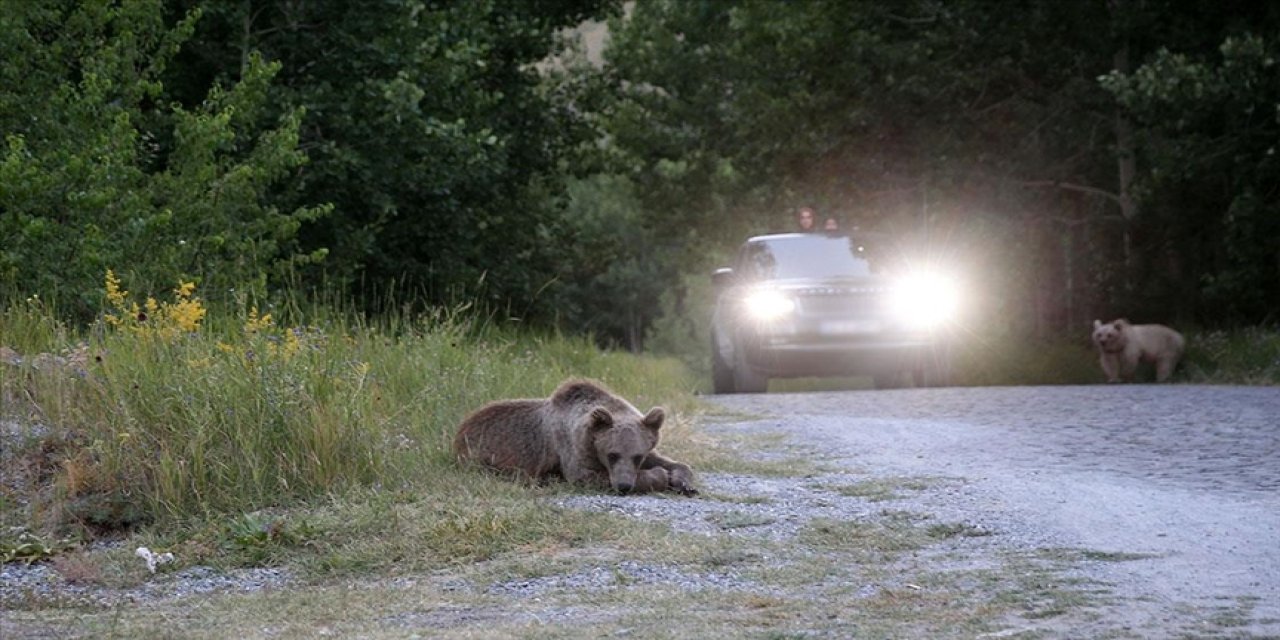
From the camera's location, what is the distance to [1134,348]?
74.2 ft

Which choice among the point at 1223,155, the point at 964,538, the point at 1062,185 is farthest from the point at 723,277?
the point at 964,538

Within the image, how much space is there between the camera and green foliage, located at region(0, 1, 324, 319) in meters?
14.8

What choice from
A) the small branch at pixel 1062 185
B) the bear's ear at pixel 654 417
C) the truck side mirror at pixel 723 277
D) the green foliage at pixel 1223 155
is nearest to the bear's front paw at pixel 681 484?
the bear's ear at pixel 654 417

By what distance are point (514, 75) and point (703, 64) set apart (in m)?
15.4

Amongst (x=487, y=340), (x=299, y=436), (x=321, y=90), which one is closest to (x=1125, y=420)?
(x=487, y=340)

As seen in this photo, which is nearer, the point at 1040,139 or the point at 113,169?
the point at 113,169

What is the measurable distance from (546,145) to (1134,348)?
1192cm

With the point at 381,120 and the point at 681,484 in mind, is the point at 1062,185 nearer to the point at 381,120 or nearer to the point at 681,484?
the point at 381,120

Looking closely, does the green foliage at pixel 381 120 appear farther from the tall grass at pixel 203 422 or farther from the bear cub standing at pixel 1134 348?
the tall grass at pixel 203 422

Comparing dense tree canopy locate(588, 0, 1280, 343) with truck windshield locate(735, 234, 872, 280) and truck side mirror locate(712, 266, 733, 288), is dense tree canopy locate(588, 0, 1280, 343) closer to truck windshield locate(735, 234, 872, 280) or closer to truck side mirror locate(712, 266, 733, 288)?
truck windshield locate(735, 234, 872, 280)

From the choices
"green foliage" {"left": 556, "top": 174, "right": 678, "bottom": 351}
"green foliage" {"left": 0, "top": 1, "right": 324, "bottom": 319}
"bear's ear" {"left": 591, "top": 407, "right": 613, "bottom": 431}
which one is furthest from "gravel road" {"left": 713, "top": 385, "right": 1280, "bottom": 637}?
"green foliage" {"left": 556, "top": 174, "right": 678, "bottom": 351}

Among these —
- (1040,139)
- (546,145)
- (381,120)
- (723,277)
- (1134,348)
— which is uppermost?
(546,145)

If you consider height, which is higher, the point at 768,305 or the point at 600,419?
the point at 768,305

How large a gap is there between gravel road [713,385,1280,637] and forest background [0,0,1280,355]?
3.92 metres
